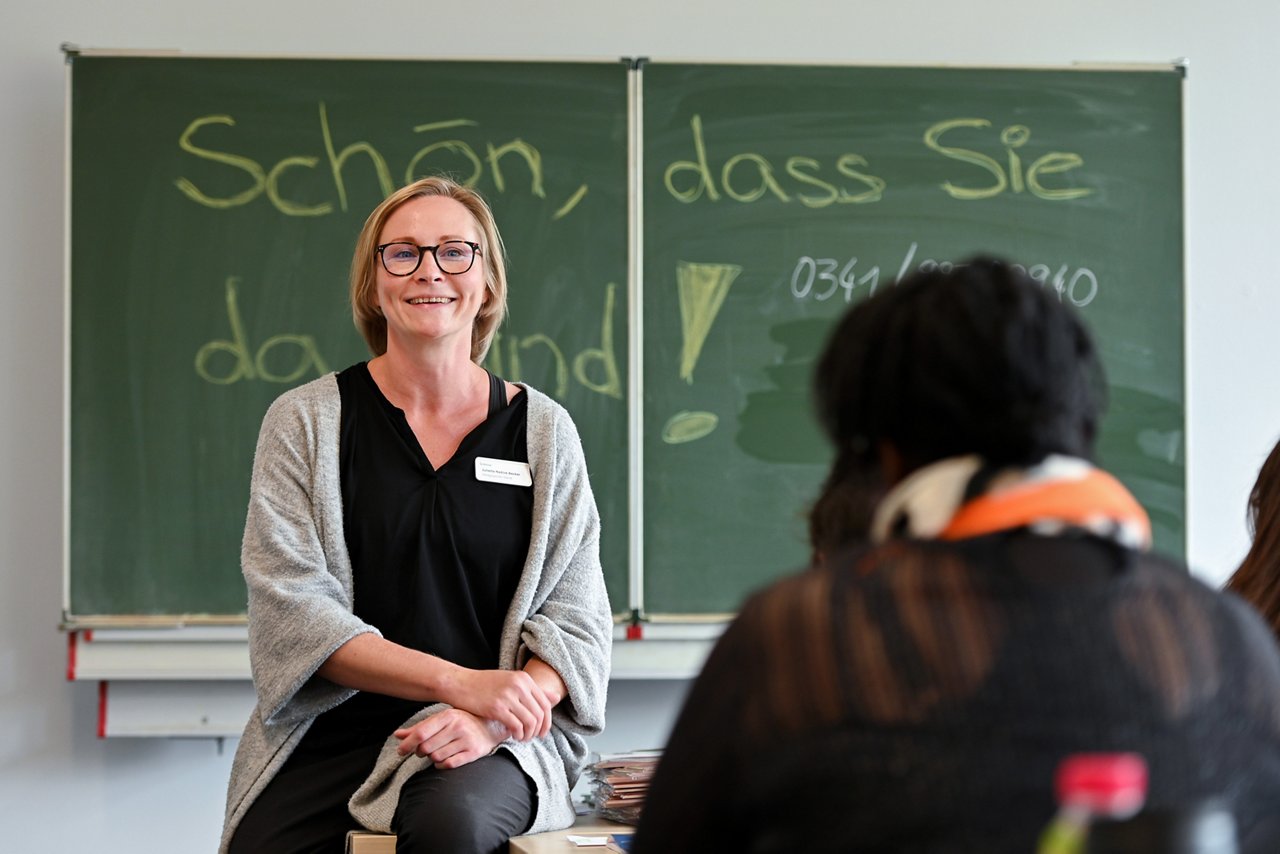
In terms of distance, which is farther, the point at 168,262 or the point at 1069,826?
the point at 168,262

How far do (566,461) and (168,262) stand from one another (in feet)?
4.43

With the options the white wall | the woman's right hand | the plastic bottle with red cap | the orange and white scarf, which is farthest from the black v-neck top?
the plastic bottle with red cap

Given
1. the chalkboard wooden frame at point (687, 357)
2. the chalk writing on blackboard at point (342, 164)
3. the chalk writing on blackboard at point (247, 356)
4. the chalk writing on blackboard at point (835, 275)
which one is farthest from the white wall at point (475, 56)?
the chalk writing on blackboard at point (835, 275)

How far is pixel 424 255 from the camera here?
7.79ft

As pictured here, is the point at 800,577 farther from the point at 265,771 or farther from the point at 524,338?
the point at 524,338

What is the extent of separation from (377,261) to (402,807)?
892mm

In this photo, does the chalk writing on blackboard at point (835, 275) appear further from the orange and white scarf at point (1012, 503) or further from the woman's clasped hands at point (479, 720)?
the orange and white scarf at point (1012, 503)

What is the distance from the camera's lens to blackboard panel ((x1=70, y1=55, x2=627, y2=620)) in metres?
3.20

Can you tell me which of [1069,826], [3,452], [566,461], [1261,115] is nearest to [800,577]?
[1069,826]

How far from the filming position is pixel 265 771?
2156 mm

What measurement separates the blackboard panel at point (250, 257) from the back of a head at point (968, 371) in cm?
229

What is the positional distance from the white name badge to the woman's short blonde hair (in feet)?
1.00

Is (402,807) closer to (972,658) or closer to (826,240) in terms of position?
(972,658)

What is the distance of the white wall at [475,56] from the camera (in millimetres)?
3295
